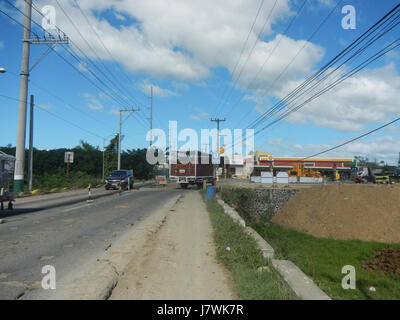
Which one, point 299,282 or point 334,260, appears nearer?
point 299,282

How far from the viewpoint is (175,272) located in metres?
6.09

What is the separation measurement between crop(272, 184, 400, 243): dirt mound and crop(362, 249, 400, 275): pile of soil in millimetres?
4691

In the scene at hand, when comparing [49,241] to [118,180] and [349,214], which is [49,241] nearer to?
[349,214]

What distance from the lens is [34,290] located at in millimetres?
4977

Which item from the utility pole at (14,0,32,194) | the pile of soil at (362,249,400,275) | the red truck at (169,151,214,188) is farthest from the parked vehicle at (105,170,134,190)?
the pile of soil at (362,249,400,275)

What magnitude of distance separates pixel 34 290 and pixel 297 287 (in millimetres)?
3921

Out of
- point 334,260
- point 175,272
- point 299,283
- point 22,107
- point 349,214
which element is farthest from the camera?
point 22,107

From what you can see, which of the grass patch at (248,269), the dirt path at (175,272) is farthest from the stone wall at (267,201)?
the grass patch at (248,269)

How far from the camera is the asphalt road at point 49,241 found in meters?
5.66

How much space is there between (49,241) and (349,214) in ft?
51.7

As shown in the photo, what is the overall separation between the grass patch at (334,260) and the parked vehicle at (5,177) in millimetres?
10703

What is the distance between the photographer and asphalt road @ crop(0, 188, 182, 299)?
18.6 ft

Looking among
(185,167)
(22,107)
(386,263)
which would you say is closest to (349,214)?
(386,263)

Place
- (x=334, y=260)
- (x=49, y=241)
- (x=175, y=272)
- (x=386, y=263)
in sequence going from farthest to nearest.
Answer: (x=334, y=260), (x=386, y=263), (x=49, y=241), (x=175, y=272)
